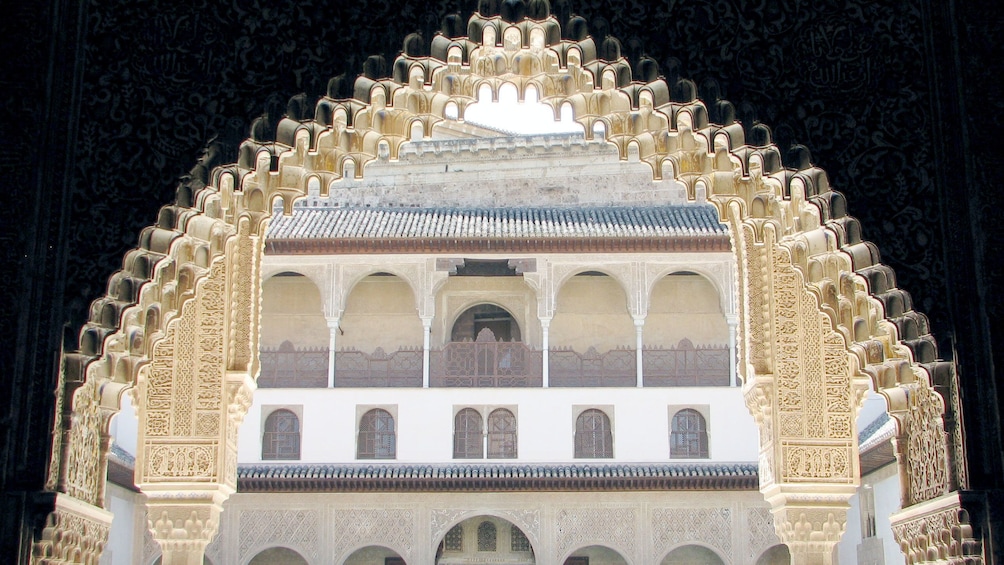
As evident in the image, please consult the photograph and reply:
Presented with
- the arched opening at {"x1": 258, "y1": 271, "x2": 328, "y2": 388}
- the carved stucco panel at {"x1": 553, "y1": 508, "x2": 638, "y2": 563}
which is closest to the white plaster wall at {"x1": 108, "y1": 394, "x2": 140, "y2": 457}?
the arched opening at {"x1": 258, "y1": 271, "x2": 328, "y2": 388}

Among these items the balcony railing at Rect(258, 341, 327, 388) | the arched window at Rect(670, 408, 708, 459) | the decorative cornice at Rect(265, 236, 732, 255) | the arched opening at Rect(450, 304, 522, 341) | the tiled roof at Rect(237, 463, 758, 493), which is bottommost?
the tiled roof at Rect(237, 463, 758, 493)

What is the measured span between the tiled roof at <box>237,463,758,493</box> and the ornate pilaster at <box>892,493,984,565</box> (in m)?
15.5

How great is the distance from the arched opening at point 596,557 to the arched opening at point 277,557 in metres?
4.82

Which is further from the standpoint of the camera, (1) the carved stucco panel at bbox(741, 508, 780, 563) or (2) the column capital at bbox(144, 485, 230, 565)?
(1) the carved stucco panel at bbox(741, 508, 780, 563)

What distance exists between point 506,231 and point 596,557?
239 inches

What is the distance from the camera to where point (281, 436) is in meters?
22.7

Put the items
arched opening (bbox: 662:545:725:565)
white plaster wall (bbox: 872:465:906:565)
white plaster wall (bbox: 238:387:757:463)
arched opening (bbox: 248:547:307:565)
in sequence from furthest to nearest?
arched opening (bbox: 248:547:307:565) < arched opening (bbox: 662:545:725:565) < white plaster wall (bbox: 238:387:757:463) < white plaster wall (bbox: 872:465:906:565)

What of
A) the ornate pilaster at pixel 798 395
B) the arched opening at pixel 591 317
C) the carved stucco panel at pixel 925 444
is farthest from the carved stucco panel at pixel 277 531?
the carved stucco panel at pixel 925 444

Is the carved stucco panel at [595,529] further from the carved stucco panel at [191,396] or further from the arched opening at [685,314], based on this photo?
the carved stucco panel at [191,396]

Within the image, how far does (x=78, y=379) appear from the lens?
5.32m

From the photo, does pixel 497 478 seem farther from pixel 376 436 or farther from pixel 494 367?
pixel 376 436

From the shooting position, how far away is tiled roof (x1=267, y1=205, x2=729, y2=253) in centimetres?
2312

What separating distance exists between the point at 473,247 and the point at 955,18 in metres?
17.8

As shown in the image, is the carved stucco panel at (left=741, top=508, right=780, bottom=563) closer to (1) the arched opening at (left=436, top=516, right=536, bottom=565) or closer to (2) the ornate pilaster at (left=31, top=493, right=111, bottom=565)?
(1) the arched opening at (left=436, top=516, right=536, bottom=565)
